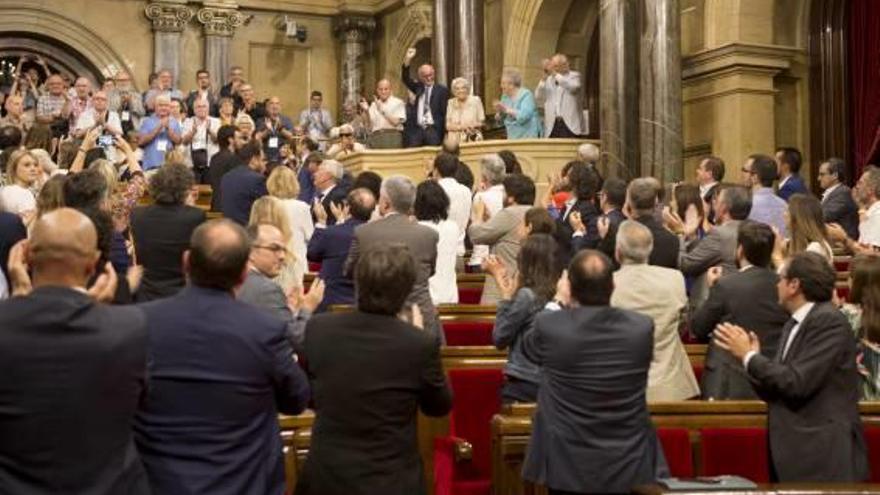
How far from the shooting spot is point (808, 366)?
430cm

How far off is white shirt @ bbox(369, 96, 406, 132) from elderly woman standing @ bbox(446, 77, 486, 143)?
0.92m

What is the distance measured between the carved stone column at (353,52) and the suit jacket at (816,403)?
1672cm

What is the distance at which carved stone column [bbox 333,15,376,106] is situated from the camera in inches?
818

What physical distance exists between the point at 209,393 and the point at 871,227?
246 inches

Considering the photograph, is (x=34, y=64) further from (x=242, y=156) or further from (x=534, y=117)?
(x=242, y=156)

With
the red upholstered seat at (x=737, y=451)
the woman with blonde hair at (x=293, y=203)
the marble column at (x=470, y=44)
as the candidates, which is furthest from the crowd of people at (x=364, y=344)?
the marble column at (x=470, y=44)

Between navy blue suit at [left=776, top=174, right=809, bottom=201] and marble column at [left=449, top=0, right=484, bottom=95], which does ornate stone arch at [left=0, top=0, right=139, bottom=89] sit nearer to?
marble column at [left=449, top=0, right=484, bottom=95]

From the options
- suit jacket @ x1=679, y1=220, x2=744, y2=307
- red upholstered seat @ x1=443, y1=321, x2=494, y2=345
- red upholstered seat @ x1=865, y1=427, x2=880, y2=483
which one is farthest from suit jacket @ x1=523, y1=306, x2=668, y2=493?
red upholstered seat @ x1=443, y1=321, x2=494, y2=345

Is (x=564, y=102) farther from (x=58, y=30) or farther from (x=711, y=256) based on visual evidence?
(x=58, y=30)

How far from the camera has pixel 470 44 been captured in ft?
54.1

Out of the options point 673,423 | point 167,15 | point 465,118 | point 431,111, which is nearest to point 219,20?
point 167,15

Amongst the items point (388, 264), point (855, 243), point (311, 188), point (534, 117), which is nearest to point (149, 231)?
point (388, 264)

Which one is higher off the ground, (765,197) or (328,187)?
(328,187)

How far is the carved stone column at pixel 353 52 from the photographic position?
20766 millimetres
